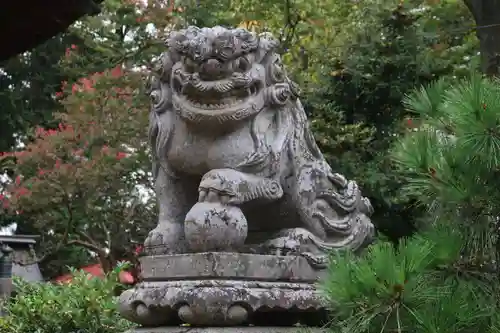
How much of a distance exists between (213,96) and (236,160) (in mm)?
332

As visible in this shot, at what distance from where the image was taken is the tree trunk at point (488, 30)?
781 centimetres

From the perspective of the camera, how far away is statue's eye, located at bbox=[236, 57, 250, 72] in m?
3.97

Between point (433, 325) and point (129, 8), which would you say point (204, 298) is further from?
point (129, 8)

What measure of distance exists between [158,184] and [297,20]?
→ 705 cm

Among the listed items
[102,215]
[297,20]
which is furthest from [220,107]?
[102,215]

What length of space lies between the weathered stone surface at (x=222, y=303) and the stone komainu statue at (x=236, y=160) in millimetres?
201

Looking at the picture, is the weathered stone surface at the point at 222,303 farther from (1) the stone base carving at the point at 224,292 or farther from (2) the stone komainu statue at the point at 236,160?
(2) the stone komainu statue at the point at 236,160

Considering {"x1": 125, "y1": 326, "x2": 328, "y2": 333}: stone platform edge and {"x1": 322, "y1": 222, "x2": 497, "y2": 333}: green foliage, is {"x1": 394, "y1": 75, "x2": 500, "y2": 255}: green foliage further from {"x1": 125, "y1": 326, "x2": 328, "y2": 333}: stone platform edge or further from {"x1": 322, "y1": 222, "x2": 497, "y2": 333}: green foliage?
{"x1": 125, "y1": 326, "x2": 328, "y2": 333}: stone platform edge

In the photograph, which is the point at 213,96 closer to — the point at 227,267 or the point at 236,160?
the point at 236,160

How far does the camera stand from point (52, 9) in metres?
4.52

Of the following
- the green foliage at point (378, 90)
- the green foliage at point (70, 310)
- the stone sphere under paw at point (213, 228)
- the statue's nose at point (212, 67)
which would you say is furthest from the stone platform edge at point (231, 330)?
the green foliage at point (378, 90)

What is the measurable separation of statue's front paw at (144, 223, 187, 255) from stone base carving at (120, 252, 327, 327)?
4.2 inches

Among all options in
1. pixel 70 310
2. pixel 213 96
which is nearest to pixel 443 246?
pixel 213 96

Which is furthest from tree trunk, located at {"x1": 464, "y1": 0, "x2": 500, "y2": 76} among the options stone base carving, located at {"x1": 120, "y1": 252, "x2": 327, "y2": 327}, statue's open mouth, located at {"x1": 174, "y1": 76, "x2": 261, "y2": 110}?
stone base carving, located at {"x1": 120, "y1": 252, "x2": 327, "y2": 327}
